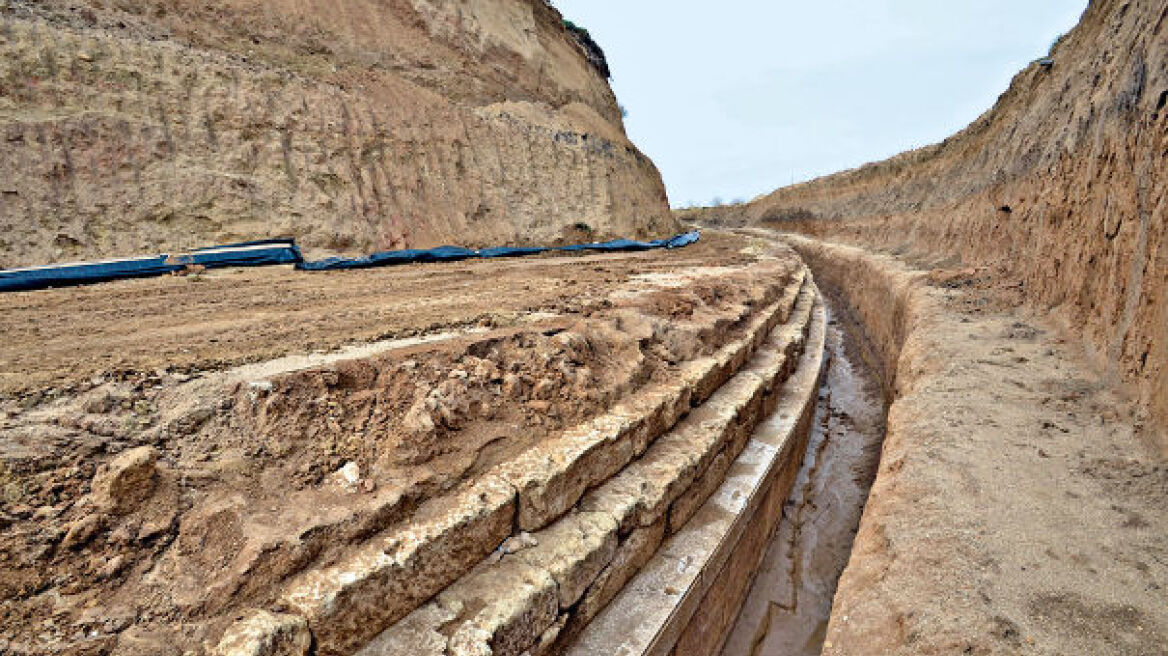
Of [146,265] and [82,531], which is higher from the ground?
[146,265]

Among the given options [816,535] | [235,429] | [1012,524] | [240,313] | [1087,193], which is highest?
[1087,193]

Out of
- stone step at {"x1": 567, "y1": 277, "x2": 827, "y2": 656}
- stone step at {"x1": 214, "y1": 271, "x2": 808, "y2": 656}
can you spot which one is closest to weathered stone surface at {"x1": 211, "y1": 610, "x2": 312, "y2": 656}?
stone step at {"x1": 214, "y1": 271, "x2": 808, "y2": 656}

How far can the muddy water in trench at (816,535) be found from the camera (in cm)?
387

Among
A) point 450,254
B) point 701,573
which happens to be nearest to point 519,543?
point 701,573

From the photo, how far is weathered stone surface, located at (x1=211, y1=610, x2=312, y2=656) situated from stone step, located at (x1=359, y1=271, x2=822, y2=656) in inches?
11.8

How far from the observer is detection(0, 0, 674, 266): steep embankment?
6727 millimetres

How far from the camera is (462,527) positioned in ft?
7.47

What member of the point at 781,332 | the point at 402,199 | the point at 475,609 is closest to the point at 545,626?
the point at 475,609

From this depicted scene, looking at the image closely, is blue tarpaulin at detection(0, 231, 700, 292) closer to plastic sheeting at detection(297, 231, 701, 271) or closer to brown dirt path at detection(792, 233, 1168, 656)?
plastic sheeting at detection(297, 231, 701, 271)

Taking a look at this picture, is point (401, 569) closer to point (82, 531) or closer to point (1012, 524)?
point (82, 531)

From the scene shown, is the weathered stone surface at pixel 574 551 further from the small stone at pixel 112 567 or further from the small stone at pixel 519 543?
the small stone at pixel 112 567

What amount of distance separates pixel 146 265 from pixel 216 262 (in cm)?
80

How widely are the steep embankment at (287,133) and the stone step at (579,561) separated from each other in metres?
7.29

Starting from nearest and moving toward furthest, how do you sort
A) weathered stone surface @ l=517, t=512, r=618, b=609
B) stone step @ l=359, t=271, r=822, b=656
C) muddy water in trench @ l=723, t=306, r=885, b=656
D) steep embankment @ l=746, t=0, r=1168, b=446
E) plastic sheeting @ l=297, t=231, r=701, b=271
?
stone step @ l=359, t=271, r=822, b=656
weathered stone surface @ l=517, t=512, r=618, b=609
steep embankment @ l=746, t=0, r=1168, b=446
muddy water in trench @ l=723, t=306, r=885, b=656
plastic sheeting @ l=297, t=231, r=701, b=271
